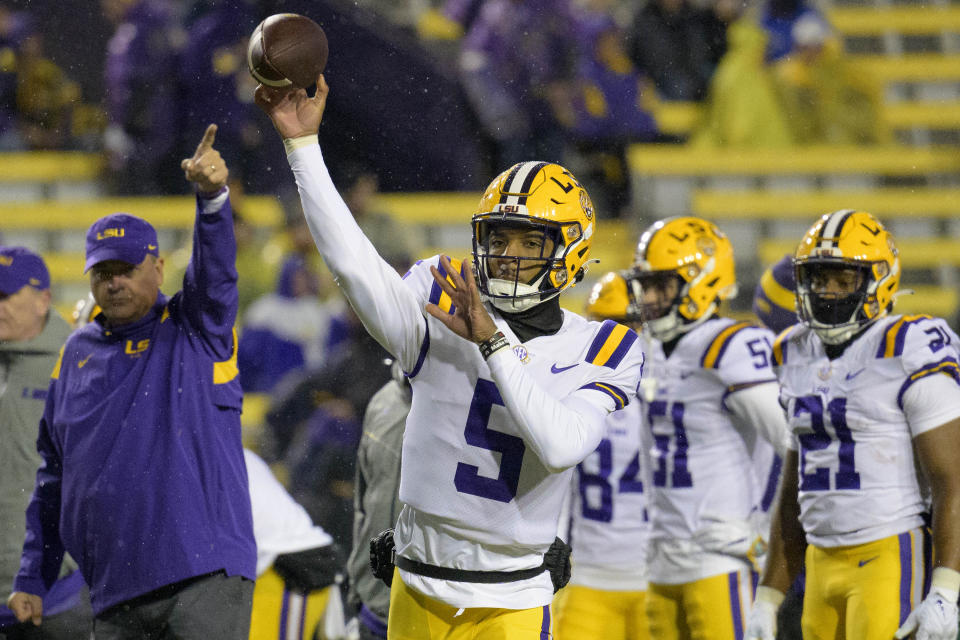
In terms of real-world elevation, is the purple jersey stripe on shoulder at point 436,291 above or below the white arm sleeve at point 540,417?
above

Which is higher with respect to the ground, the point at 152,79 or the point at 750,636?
the point at 152,79

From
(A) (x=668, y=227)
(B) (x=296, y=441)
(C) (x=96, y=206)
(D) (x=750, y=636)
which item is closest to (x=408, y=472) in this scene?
(D) (x=750, y=636)

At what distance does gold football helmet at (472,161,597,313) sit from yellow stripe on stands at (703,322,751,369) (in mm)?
1316

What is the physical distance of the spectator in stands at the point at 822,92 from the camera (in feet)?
33.1

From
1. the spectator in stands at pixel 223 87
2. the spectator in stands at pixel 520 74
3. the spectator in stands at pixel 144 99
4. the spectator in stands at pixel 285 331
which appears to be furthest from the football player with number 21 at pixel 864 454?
the spectator in stands at pixel 144 99

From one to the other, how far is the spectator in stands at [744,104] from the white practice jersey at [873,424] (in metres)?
6.33

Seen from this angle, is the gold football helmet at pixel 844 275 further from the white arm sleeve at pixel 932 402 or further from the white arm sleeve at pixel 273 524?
the white arm sleeve at pixel 273 524

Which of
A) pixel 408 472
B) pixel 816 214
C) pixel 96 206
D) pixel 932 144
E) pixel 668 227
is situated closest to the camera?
pixel 408 472

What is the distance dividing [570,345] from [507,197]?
0.38 meters

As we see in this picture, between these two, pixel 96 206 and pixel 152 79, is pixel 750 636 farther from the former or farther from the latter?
pixel 96 206

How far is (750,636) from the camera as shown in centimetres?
375

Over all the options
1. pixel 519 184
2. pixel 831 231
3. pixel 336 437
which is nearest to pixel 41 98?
pixel 336 437

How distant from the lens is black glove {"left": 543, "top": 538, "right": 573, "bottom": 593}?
302 centimetres

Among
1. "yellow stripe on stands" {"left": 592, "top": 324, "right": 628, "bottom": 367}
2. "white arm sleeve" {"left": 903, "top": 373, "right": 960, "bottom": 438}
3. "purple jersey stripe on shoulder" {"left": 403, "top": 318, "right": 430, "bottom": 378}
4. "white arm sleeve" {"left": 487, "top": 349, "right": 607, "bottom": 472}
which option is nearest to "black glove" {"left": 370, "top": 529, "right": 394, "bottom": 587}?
"purple jersey stripe on shoulder" {"left": 403, "top": 318, "right": 430, "bottom": 378}
